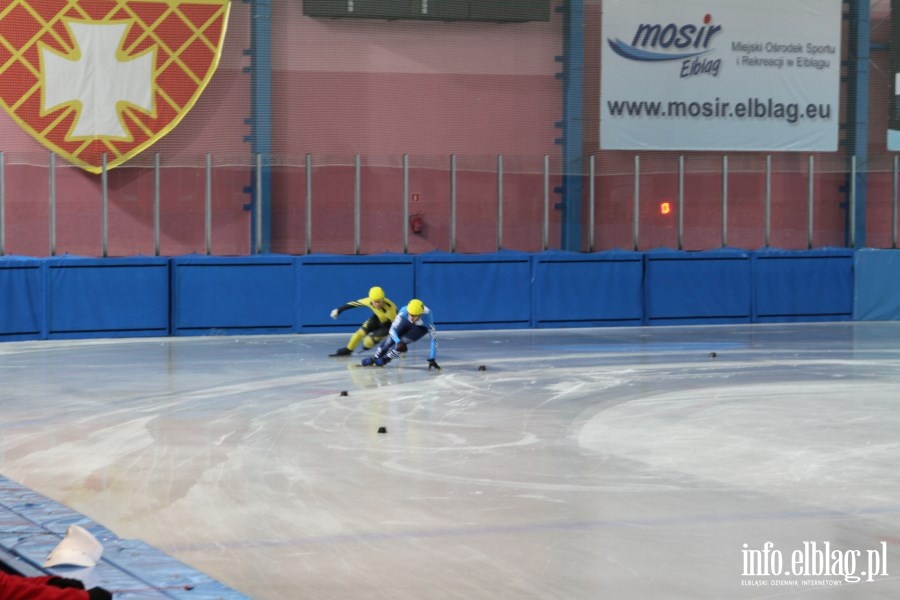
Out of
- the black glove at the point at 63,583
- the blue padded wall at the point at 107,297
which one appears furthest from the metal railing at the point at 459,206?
the black glove at the point at 63,583

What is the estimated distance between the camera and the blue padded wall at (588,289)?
23.5 m

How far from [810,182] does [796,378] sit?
1054 centimetres

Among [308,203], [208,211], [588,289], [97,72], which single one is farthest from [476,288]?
[97,72]

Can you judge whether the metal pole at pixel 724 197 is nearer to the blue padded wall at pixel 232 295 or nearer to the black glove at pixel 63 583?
the blue padded wall at pixel 232 295

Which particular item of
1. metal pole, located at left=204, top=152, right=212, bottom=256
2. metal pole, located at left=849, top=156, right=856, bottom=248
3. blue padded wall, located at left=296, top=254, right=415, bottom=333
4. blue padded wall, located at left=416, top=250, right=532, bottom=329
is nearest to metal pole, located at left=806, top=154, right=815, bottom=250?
metal pole, located at left=849, top=156, right=856, bottom=248

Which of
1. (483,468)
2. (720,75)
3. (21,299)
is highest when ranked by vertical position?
(720,75)

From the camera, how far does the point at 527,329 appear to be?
23.4 metres

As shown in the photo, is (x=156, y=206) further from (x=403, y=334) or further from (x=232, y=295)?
(x=403, y=334)

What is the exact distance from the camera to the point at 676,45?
26.5 m

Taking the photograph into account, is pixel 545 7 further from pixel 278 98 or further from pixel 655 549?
pixel 655 549

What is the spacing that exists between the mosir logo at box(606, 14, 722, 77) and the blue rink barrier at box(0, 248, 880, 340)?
4.51 m

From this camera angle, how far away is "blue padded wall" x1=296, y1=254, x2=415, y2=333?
877 inches

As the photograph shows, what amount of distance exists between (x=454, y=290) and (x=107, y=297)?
6125mm

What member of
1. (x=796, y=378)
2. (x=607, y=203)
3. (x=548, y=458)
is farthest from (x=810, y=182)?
(x=548, y=458)
